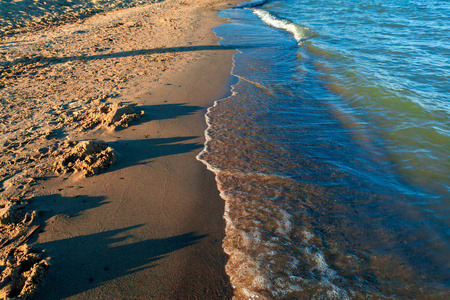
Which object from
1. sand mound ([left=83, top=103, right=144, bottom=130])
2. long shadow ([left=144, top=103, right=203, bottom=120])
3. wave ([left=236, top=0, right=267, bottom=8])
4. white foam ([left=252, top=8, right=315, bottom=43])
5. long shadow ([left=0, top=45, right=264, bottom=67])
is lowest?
long shadow ([left=144, top=103, right=203, bottom=120])

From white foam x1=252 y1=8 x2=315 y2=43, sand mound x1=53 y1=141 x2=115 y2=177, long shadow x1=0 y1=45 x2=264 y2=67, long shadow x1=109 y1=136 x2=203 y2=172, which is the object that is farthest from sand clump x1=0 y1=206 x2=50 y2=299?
white foam x1=252 y1=8 x2=315 y2=43

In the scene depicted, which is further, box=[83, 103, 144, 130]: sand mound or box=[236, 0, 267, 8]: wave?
box=[236, 0, 267, 8]: wave

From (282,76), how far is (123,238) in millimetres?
6170

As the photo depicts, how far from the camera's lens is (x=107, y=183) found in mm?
3332

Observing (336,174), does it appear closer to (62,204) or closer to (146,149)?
(146,149)

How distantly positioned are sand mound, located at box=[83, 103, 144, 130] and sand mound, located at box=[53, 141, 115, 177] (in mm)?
757

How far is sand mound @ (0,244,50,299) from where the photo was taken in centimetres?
211

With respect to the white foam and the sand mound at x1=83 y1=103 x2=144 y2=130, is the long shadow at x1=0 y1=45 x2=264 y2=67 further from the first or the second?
the white foam

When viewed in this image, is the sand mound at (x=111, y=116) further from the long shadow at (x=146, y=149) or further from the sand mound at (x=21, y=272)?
the sand mound at (x=21, y=272)

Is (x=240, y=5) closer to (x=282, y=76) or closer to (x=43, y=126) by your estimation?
(x=282, y=76)

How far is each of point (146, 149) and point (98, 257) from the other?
1.88m

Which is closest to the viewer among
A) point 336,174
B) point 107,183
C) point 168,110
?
point 107,183

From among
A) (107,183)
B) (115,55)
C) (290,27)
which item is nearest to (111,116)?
(107,183)

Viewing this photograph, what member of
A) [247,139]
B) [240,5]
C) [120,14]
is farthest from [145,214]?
[240,5]
